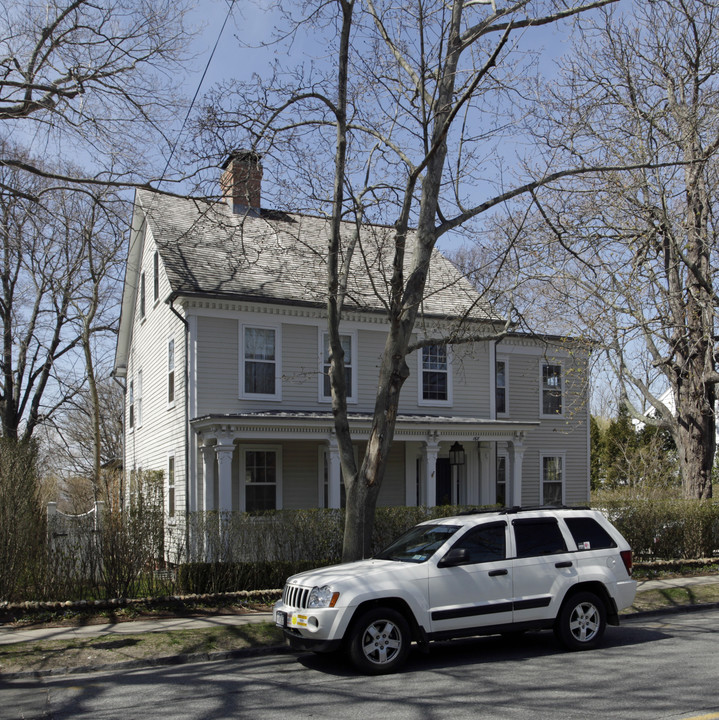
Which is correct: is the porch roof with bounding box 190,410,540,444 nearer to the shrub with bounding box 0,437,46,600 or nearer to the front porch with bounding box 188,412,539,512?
the front porch with bounding box 188,412,539,512

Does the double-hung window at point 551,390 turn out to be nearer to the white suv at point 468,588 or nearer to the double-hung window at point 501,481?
the double-hung window at point 501,481

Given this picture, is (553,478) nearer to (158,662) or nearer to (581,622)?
(581,622)

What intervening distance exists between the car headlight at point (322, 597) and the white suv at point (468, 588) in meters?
0.01

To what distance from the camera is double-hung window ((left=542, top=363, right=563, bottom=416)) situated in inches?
998

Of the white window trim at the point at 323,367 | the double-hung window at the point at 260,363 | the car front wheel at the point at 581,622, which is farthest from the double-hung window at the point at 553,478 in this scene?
the car front wheel at the point at 581,622

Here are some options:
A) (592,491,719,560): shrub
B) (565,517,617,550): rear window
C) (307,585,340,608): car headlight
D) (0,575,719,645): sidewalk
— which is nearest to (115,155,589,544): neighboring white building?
(592,491,719,560): shrub

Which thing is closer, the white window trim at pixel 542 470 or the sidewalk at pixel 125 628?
the sidewalk at pixel 125 628

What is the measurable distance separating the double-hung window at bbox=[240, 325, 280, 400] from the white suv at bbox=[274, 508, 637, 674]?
10.2 meters

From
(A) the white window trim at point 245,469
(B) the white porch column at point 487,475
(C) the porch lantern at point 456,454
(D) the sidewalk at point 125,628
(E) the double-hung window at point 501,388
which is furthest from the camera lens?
(E) the double-hung window at point 501,388

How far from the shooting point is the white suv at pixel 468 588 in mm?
8414

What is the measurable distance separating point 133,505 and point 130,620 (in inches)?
70.8

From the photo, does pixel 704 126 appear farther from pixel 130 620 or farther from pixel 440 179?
pixel 130 620

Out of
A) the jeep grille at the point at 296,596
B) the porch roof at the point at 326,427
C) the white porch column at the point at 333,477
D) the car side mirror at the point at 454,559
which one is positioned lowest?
the jeep grille at the point at 296,596

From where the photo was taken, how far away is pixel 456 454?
854 inches
